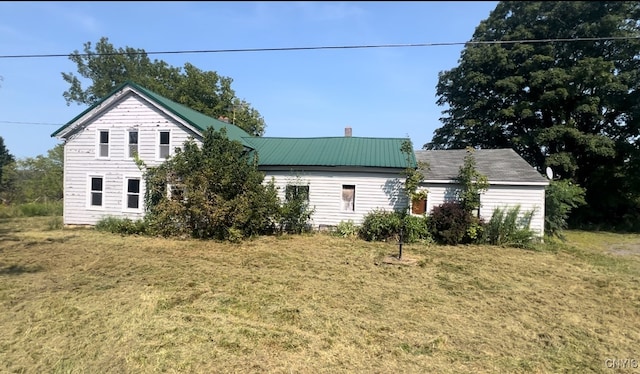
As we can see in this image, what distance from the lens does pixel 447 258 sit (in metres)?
10.6

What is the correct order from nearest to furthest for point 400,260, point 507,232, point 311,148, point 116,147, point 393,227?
point 400,260
point 507,232
point 393,227
point 116,147
point 311,148

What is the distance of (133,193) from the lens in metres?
15.4

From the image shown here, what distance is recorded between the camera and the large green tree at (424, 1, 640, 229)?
1981cm

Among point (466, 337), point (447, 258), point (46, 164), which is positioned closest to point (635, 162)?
point (447, 258)

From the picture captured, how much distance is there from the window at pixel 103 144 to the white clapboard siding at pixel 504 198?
13581mm

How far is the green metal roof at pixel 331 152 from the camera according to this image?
15.2 metres

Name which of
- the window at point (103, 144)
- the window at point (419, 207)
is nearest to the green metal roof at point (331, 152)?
the window at point (419, 207)

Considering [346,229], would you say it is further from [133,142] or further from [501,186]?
[133,142]

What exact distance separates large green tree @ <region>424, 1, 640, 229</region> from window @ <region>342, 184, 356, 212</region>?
1240 centimetres

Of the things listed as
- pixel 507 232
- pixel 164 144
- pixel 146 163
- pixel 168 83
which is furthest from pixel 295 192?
pixel 168 83

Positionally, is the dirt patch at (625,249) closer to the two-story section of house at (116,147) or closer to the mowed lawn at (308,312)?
the mowed lawn at (308,312)

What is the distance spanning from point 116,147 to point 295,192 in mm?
7917

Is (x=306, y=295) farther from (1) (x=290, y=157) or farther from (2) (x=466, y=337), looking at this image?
(1) (x=290, y=157)

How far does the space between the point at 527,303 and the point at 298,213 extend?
8.97 meters
